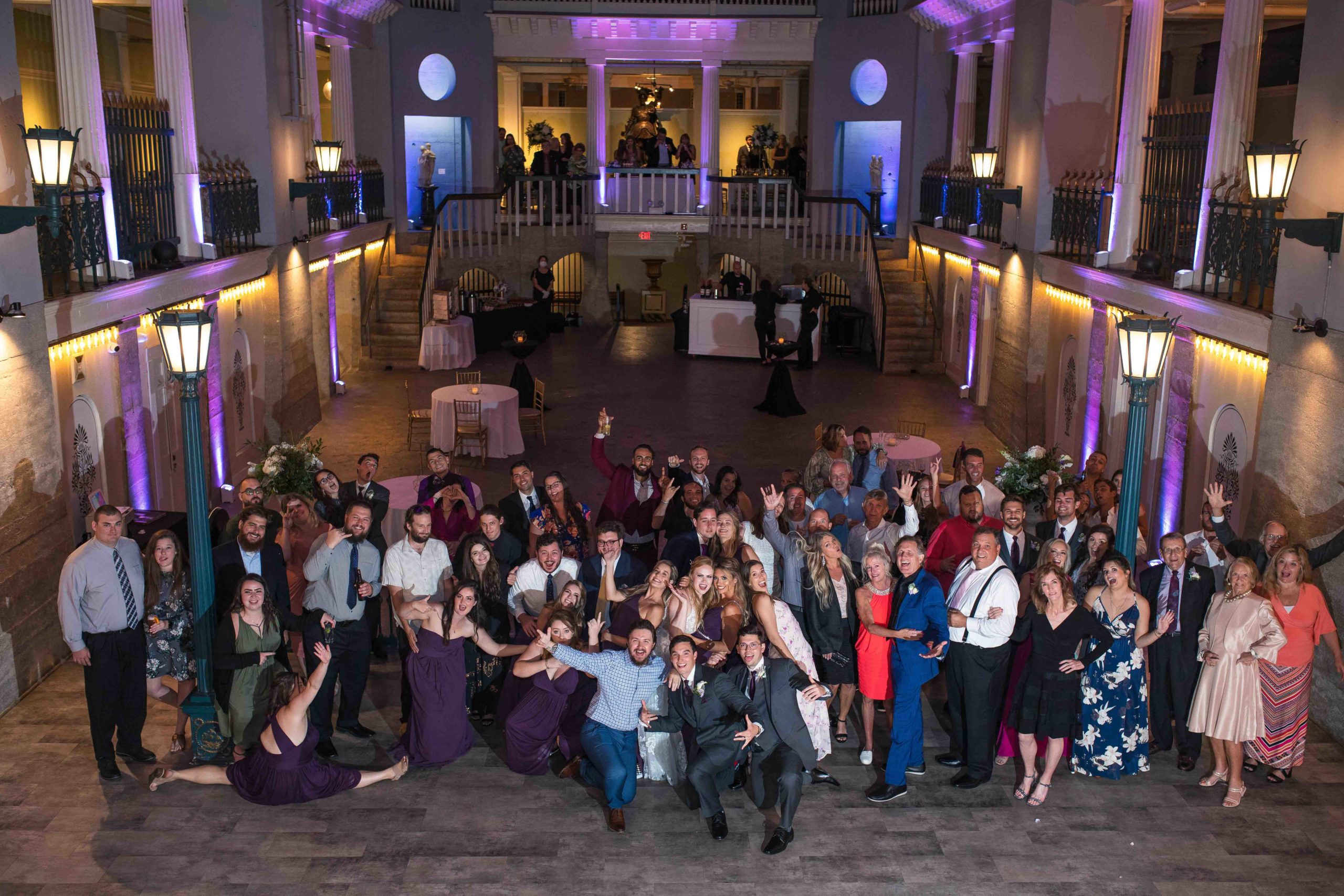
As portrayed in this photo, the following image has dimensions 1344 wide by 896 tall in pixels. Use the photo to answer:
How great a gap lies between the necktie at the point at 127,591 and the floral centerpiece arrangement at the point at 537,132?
1936cm

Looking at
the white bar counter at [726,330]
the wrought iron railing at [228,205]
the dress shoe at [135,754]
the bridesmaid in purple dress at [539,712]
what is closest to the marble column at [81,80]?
the wrought iron railing at [228,205]

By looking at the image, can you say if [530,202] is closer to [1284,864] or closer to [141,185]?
[141,185]

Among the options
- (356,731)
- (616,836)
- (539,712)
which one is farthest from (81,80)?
(616,836)

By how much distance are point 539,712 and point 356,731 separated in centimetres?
136

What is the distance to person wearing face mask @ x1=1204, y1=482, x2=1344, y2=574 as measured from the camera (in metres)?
7.48

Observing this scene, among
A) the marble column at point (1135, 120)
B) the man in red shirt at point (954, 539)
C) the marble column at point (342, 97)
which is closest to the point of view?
the man in red shirt at point (954, 539)

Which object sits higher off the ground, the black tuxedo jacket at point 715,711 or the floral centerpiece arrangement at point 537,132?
the floral centerpiece arrangement at point 537,132

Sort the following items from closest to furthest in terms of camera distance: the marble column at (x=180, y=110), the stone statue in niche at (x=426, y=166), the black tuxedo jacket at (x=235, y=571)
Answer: the black tuxedo jacket at (x=235, y=571)
the marble column at (x=180, y=110)
the stone statue in niche at (x=426, y=166)

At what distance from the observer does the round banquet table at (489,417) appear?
1404 centimetres

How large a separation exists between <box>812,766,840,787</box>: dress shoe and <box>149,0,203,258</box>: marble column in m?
8.32

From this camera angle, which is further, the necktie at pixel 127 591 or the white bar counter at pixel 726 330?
the white bar counter at pixel 726 330

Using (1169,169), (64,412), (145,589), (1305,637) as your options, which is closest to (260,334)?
(64,412)

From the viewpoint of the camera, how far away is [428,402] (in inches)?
689

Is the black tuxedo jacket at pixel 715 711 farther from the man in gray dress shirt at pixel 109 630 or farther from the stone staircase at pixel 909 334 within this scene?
the stone staircase at pixel 909 334
